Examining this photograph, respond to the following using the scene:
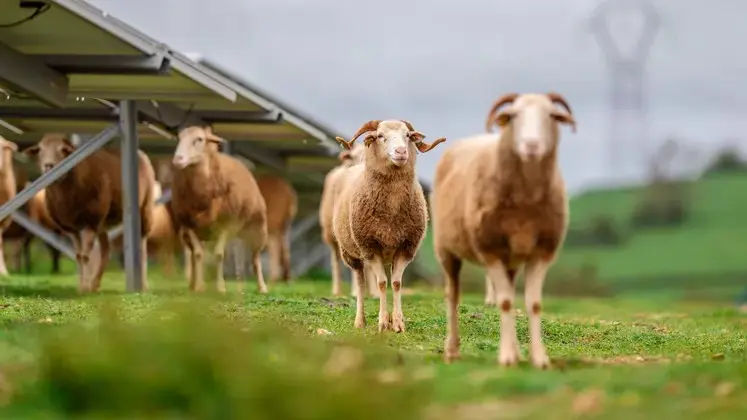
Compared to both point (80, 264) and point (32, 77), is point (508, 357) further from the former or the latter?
point (80, 264)

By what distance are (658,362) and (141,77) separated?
9763mm

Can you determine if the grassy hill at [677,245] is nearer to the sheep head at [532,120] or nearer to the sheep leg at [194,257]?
the sheep leg at [194,257]

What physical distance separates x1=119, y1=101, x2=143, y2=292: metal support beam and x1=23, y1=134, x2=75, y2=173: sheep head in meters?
0.78

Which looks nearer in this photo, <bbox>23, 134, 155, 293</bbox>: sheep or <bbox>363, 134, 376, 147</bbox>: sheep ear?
<bbox>363, 134, 376, 147</bbox>: sheep ear

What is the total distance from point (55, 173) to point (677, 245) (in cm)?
2788

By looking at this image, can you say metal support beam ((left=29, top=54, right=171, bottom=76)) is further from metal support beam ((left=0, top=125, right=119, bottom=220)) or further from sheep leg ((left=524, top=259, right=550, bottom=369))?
sheep leg ((left=524, top=259, right=550, bottom=369))

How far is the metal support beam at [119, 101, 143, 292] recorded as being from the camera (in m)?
20.2

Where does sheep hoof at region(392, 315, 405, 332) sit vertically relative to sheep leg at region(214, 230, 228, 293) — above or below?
below

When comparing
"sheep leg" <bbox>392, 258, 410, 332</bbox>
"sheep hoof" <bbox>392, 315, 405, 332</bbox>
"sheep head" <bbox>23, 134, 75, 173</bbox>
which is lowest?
"sheep hoof" <bbox>392, 315, 405, 332</bbox>

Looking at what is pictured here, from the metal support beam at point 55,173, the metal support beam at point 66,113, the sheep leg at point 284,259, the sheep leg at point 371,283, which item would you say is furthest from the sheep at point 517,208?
the sheep leg at point 284,259

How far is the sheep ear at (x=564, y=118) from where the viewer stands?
33.8 ft

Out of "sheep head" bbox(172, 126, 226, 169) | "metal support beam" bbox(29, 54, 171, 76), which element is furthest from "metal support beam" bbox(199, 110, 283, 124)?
"metal support beam" bbox(29, 54, 171, 76)

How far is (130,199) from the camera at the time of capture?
20312mm

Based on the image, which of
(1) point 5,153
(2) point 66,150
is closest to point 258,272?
(2) point 66,150
